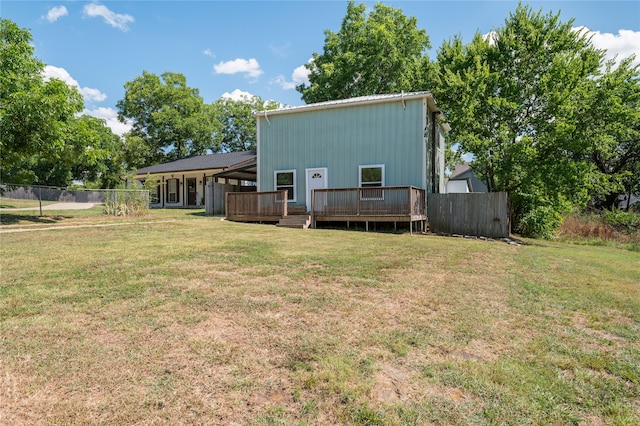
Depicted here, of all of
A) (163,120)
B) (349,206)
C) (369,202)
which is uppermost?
(163,120)

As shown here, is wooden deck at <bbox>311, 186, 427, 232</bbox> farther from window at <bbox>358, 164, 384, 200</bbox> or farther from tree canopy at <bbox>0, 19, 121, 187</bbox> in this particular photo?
tree canopy at <bbox>0, 19, 121, 187</bbox>

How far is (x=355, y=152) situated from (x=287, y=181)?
3.29m

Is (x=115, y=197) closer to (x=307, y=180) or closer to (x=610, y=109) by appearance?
(x=307, y=180)

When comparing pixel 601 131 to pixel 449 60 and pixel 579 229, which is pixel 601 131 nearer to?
pixel 579 229

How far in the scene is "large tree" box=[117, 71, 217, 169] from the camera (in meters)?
33.0

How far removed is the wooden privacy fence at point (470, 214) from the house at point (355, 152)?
68 cm

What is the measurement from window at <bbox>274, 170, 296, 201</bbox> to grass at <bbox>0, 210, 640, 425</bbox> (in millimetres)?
9483

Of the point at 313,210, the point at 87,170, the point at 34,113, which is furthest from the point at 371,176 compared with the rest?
the point at 87,170

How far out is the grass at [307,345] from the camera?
196cm

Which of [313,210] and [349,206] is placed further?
[313,210]

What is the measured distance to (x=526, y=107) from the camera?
14602 mm

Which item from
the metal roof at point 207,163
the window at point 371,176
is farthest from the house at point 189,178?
the window at point 371,176

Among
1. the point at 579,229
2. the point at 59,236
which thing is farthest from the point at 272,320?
the point at 579,229

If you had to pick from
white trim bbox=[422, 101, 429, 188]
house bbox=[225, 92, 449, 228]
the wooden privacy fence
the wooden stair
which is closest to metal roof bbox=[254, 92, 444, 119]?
house bbox=[225, 92, 449, 228]
